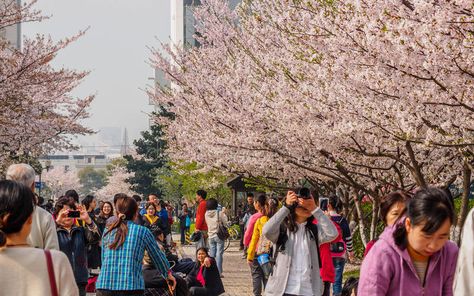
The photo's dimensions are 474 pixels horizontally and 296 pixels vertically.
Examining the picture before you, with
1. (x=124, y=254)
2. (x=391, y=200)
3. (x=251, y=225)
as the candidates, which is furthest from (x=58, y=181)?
(x=391, y=200)

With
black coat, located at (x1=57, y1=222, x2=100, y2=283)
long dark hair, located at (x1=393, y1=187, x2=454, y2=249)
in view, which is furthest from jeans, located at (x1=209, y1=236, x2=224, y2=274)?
long dark hair, located at (x1=393, y1=187, x2=454, y2=249)

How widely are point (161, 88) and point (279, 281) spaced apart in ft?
68.1

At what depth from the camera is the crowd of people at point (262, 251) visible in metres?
4.45

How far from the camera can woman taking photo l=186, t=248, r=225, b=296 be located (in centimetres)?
1136

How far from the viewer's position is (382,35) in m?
10.5

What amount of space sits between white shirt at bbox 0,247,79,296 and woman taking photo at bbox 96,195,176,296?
3.30m

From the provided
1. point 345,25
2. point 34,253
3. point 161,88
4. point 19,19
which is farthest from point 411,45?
point 161,88

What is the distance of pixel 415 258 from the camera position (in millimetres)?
4969

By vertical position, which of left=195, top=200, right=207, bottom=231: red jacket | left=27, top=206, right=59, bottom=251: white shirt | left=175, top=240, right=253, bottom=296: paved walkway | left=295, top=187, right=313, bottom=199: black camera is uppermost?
left=295, top=187, right=313, bottom=199: black camera

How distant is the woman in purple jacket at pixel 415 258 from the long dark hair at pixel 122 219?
3178mm

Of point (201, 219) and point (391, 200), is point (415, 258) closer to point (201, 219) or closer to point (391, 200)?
point (391, 200)

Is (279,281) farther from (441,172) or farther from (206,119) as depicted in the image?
(206,119)

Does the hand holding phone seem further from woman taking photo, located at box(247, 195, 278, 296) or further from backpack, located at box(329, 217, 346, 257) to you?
backpack, located at box(329, 217, 346, 257)

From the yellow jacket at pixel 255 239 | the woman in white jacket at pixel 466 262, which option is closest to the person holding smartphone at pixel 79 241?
the yellow jacket at pixel 255 239
